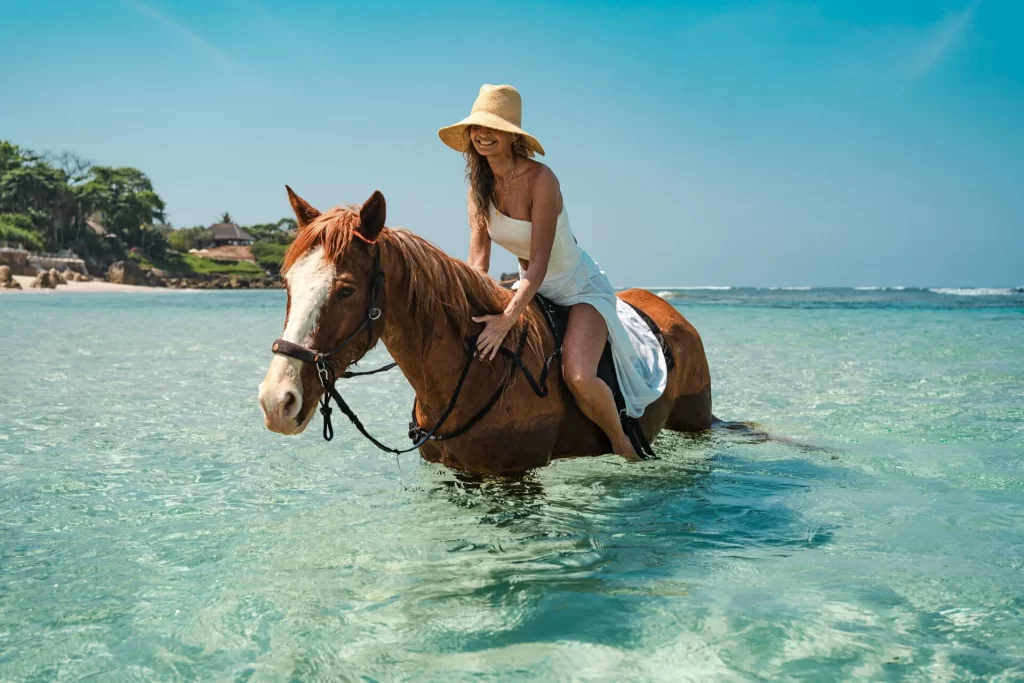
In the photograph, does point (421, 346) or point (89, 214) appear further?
point (89, 214)

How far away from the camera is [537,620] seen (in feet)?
8.75

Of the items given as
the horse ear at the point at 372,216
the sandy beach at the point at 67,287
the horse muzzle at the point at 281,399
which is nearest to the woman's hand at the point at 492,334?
the horse ear at the point at 372,216

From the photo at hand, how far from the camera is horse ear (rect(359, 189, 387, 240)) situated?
273 cm

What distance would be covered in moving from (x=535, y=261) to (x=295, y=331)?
49.4 inches

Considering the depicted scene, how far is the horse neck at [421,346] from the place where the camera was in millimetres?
3086

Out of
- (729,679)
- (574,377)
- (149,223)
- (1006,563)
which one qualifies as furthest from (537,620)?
(149,223)

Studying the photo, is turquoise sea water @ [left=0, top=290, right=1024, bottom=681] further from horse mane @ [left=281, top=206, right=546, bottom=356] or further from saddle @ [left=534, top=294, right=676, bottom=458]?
horse mane @ [left=281, top=206, right=546, bottom=356]

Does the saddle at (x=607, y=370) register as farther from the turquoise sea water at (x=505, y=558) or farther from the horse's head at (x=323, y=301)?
the horse's head at (x=323, y=301)

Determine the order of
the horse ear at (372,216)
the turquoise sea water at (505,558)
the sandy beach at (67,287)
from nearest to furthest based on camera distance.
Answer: the turquoise sea water at (505,558) < the horse ear at (372,216) < the sandy beach at (67,287)

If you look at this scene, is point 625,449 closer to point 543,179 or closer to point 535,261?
point 535,261

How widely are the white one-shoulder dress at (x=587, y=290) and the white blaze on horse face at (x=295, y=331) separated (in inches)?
46.4

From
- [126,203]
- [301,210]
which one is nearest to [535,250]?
[301,210]

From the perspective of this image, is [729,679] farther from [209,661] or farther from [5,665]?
[5,665]

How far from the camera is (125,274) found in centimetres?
6156
